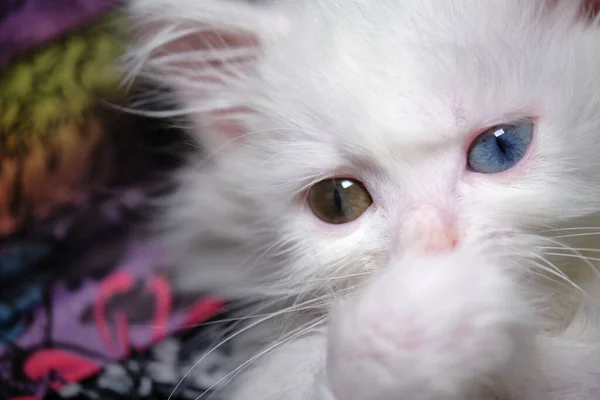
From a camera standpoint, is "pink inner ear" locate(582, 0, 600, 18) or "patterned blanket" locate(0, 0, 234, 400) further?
"patterned blanket" locate(0, 0, 234, 400)

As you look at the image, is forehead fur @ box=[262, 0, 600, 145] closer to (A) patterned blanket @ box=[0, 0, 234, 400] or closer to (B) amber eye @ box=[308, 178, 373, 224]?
(B) amber eye @ box=[308, 178, 373, 224]

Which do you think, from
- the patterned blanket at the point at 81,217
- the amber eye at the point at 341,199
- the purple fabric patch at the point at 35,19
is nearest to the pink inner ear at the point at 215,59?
the patterned blanket at the point at 81,217

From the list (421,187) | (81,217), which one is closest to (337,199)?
(421,187)

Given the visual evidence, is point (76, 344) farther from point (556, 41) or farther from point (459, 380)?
point (556, 41)

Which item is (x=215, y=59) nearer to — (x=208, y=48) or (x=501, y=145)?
(x=208, y=48)

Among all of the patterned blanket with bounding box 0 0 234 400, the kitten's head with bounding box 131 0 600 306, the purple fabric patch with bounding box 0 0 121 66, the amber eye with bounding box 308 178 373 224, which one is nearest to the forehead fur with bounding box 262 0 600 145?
the kitten's head with bounding box 131 0 600 306

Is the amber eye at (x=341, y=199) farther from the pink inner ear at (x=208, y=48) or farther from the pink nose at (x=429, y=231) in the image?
the pink inner ear at (x=208, y=48)
